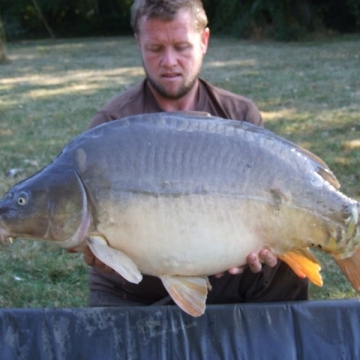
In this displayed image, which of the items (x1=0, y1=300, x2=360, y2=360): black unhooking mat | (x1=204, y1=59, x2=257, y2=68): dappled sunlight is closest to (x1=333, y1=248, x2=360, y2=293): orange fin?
(x1=0, y1=300, x2=360, y2=360): black unhooking mat

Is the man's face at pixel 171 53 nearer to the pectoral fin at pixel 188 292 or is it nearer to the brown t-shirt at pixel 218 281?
the brown t-shirt at pixel 218 281

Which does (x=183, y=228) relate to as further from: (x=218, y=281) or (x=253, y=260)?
(x=218, y=281)

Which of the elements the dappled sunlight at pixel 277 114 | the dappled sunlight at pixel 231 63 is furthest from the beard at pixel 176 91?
the dappled sunlight at pixel 231 63

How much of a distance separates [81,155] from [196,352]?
2.56ft

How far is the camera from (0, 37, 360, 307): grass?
2994mm

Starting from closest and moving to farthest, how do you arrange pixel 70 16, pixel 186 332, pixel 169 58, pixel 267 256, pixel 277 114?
pixel 267 256
pixel 186 332
pixel 169 58
pixel 277 114
pixel 70 16

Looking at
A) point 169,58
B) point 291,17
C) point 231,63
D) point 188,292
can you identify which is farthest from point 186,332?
point 291,17

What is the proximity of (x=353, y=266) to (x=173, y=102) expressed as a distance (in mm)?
888

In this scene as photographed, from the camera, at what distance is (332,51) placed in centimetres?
1191

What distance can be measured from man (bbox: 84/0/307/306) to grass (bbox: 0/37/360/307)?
52 cm

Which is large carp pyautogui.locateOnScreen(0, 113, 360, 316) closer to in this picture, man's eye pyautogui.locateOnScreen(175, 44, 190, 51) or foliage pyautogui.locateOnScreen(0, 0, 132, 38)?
man's eye pyautogui.locateOnScreen(175, 44, 190, 51)

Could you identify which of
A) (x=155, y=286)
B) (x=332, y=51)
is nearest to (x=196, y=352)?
(x=155, y=286)

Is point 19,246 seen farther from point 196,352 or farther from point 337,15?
point 337,15

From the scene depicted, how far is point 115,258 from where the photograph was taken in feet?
5.64
